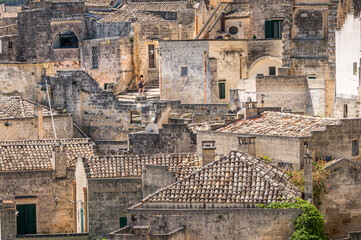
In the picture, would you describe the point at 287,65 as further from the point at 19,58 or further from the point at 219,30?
the point at 19,58

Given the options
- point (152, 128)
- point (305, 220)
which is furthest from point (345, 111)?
point (305, 220)

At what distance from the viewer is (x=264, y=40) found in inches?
2448

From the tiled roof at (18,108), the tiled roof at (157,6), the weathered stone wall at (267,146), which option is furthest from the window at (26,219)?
the tiled roof at (157,6)

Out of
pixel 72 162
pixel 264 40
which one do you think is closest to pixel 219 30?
pixel 264 40

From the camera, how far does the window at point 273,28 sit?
64.2m

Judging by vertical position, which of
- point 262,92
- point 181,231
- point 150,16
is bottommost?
point 181,231

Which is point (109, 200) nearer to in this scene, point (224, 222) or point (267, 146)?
point (267, 146)

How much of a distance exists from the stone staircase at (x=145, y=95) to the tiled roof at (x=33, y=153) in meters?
9.39

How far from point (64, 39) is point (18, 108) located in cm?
1142

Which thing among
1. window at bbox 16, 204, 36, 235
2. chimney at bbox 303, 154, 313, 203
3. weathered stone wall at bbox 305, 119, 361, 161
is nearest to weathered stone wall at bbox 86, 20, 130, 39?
window at bbox 16, 204, 36, 235

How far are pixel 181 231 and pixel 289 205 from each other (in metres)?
3.69

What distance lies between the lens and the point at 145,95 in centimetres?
6259

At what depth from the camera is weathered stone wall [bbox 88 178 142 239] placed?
4616 centimetres

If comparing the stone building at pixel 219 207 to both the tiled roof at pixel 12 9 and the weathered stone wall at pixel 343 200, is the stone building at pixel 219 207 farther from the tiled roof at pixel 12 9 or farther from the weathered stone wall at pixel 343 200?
the tiled roof at pixel 12 9
